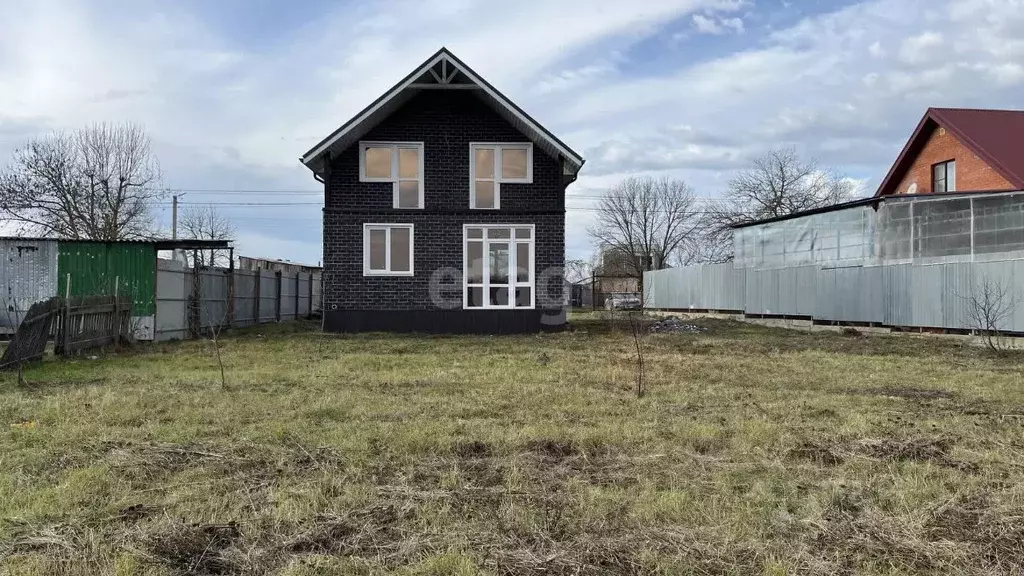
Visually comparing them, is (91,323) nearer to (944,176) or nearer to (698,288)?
(698,288)

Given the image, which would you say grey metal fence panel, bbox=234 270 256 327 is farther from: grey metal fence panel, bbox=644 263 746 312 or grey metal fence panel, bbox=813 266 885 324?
grey metal fence panel, bbox=813 266 885 324

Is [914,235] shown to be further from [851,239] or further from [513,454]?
[513,454]

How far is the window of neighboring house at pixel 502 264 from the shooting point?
717 inches

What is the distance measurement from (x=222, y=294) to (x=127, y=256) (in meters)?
3.50

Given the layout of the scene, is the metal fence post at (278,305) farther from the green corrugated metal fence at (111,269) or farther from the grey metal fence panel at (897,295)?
the grey metal fence panel at (897,295)

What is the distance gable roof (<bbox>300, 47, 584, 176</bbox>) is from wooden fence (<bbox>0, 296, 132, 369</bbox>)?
5.85 meters

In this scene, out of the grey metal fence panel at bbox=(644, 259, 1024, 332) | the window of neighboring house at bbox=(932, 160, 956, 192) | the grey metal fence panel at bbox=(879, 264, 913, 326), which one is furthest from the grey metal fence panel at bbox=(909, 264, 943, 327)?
the window of neighboring house at bbox=(932, 160, 956, 192)

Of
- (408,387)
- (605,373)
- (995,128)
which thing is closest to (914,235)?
(995,128)

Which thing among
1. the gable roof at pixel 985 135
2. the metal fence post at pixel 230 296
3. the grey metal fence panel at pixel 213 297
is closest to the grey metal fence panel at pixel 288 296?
the metal fence post at pixel 230 296

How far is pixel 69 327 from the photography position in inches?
467

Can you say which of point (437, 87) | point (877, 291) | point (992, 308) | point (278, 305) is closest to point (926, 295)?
point (877, 291)

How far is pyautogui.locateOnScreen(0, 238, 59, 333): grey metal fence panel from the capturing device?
1614cm

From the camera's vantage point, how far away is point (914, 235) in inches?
748

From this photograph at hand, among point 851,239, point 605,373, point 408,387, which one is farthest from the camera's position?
point 851,239
